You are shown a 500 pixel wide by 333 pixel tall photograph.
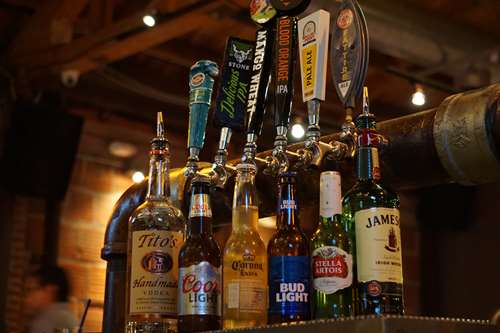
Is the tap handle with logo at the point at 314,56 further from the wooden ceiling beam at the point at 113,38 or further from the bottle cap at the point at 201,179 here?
the wooden ceiling beam at the point at 113,38

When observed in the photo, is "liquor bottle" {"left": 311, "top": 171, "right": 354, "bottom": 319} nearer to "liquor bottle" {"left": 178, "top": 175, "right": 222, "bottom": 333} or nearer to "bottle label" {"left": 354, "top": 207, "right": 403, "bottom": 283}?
"bottle label" {"left": 354, "top": 207, "right": 403, "bottom": 283}

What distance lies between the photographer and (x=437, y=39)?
378 cm

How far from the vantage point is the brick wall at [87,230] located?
14.5ft

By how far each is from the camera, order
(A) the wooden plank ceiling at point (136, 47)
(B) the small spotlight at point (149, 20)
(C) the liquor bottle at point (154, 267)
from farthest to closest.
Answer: (A) the wooden plank ceiling at point (136, 47) < (B) the small spotlight at point (149, 20) < (C) the liquor bottle at point (154, 267)

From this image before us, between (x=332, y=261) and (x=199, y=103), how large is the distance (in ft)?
1.40

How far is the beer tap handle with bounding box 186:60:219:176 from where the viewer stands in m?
1.44

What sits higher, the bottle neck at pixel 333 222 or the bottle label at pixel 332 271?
the bottle neck at pixel 333 222

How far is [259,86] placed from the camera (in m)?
1.38

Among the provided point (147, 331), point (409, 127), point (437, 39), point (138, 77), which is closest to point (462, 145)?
point (409, 127)

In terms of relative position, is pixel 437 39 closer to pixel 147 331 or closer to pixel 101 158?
pixel 101 158

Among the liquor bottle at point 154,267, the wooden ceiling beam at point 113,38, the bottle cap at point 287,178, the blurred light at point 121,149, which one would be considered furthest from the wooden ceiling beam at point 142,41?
the bottle cap at point 287,178

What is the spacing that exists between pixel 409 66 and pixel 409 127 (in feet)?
10.6

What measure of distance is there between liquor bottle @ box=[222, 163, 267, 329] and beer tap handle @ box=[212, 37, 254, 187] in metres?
0.10

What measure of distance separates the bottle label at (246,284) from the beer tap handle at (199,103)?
0.88ft
